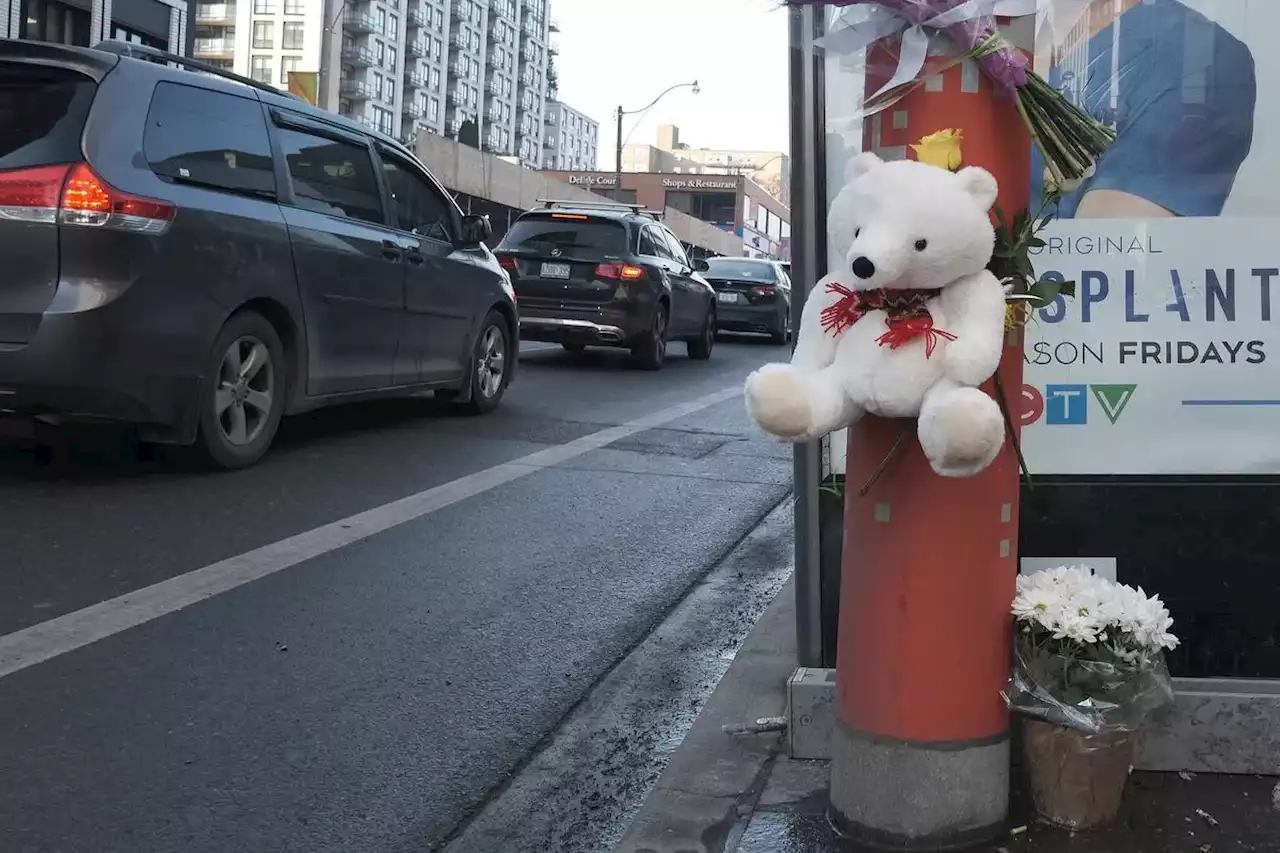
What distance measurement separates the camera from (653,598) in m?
5.03

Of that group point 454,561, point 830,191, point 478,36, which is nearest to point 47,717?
point 454,561

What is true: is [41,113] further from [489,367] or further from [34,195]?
[489,367]

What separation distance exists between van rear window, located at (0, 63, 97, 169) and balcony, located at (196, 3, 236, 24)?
12488cm

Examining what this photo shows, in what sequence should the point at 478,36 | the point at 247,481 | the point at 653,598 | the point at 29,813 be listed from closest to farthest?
the point at 29,813, the point at 653,598, the point at 247,481, the point at 478,36

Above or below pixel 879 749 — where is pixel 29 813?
below

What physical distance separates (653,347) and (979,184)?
38.4ft

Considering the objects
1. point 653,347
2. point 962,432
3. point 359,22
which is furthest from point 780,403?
point 359,22

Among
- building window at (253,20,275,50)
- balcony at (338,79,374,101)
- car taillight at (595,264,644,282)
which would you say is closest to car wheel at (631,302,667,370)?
car taillight at (595,264,644,282)

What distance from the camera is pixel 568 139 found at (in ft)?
564

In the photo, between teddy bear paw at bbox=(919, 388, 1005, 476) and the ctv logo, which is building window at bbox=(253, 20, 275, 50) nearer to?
the ctv logo

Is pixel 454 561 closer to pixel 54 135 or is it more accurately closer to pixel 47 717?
pixel 47 717

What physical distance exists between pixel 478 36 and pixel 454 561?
141308 millimetres

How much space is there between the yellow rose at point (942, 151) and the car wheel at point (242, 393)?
175 inches

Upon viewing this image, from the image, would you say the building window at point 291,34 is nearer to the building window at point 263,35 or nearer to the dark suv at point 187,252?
the building window at point 263,35
